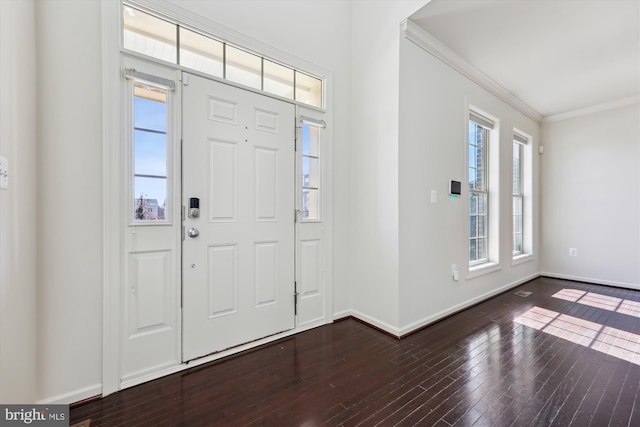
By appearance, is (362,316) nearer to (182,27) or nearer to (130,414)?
(130,414)

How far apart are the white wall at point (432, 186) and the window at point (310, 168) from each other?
2.65 ft

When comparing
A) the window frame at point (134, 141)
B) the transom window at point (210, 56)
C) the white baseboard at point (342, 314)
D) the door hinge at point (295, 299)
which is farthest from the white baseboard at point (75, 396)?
the transom window at point (210, 56)

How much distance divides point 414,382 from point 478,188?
276 centimetres

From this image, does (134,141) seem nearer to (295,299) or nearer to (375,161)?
(295,299)

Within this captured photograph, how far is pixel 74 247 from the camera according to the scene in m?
1.61

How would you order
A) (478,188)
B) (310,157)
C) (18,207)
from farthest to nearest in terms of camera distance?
(478,188) < (310,157) < (18,207)

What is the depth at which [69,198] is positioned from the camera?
5.24 feet

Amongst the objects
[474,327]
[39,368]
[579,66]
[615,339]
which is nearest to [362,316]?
[474,327]

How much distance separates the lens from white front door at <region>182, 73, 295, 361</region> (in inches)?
79.0

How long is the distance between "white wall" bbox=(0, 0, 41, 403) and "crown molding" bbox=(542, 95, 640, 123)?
658 centimetres

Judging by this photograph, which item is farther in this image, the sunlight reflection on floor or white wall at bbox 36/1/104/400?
the sunlight reflection on floor

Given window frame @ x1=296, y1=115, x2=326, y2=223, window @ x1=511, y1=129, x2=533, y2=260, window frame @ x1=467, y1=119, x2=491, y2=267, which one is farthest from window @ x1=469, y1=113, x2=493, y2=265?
window frame @ x1=296, y1=115, x2=326, y2=223

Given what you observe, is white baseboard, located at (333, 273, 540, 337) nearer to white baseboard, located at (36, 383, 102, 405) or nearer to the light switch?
white baseboard, located at (36, 383, 102, 405)

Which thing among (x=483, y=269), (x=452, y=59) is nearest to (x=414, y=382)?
(x=483, y=269)
